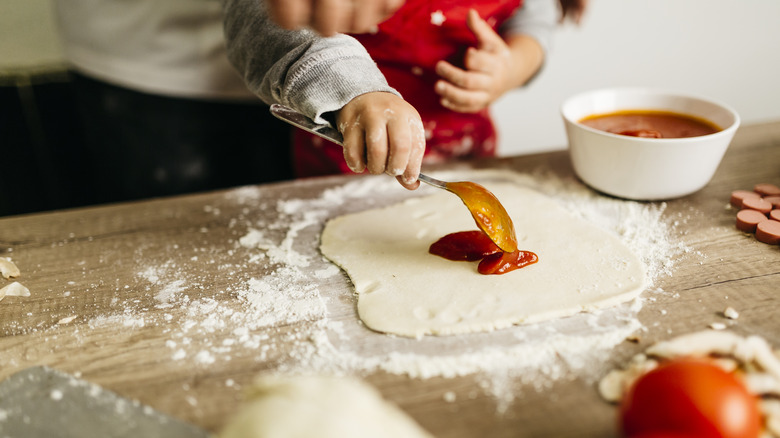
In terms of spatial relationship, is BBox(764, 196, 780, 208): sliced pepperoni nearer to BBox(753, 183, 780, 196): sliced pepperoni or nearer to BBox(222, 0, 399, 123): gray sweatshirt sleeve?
BBox(753, 183, 780, 196): sliced pepperoni

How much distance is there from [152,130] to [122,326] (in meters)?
0.73

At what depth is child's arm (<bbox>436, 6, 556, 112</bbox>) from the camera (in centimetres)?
104

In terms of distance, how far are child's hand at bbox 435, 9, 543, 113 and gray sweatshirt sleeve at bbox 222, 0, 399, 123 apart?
0.23 meters

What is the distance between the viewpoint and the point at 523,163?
1.20 metres

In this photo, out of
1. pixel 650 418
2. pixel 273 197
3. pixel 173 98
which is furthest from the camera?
pixel 173 98

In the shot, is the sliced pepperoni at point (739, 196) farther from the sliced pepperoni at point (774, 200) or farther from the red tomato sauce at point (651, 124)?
the red tomato sauce at point (651, 124)

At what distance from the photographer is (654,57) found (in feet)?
6.80

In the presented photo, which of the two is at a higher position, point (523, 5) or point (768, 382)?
point (523, 5)

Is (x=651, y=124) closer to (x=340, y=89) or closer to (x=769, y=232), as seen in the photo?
(x=769, y=232)

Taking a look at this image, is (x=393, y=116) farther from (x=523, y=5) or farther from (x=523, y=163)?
(x=523, y=5)

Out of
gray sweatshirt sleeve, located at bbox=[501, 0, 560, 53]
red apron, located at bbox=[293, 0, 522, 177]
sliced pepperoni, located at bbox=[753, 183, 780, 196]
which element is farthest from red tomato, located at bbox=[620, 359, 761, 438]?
gray sweatshirt sleeve, located at bbox=[501, 0, 560, 53]

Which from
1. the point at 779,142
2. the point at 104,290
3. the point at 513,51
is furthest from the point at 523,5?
the point at 104,290

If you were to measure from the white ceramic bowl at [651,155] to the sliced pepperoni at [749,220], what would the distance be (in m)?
0.10

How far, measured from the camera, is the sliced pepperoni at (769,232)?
86 cm
